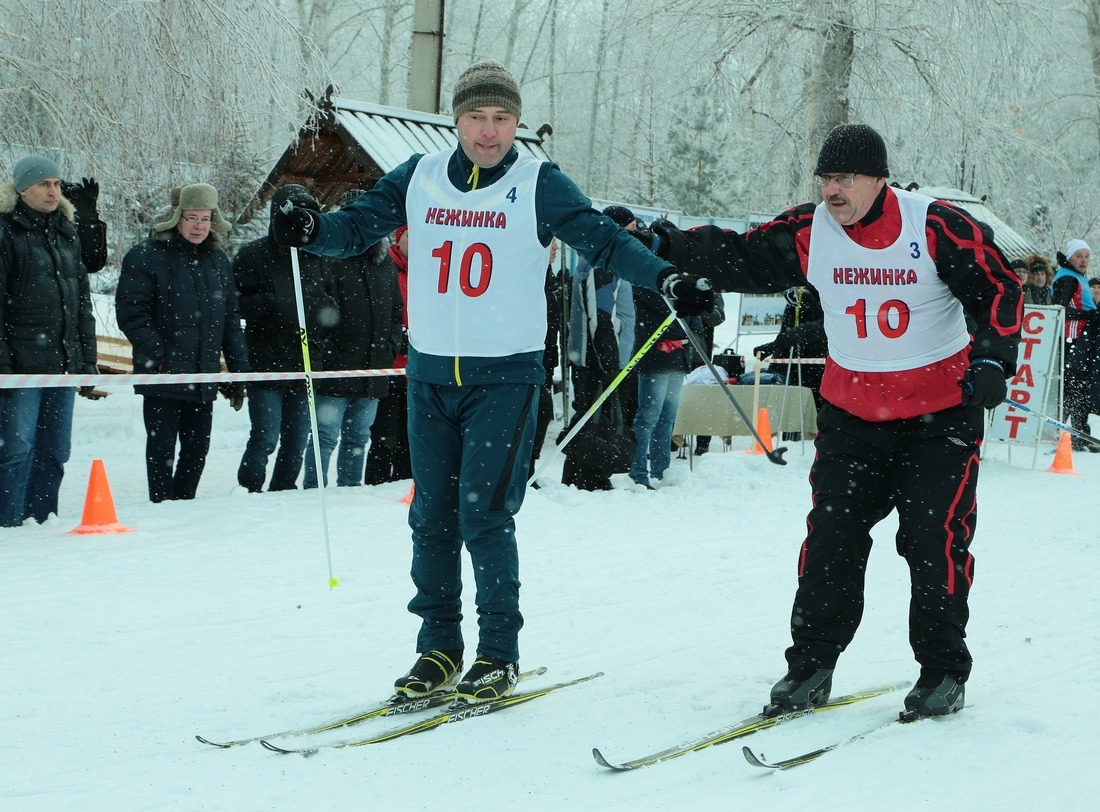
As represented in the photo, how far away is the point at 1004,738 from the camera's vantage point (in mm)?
3504

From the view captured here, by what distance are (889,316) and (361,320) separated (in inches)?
187

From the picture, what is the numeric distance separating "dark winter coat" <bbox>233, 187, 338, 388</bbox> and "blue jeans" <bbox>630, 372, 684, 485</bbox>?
2.48 metres

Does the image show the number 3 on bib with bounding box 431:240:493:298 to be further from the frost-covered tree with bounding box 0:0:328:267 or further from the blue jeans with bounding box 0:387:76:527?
the frost-covered tree with bounding box 0:0:328:267

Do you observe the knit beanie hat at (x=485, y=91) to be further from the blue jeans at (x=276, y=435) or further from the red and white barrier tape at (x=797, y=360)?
the red and white barrier tape at (x=797, y=360)

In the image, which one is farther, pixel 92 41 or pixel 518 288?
pixel 92 41

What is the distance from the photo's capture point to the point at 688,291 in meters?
3.61

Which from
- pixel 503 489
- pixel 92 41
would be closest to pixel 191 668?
pixel 503 489

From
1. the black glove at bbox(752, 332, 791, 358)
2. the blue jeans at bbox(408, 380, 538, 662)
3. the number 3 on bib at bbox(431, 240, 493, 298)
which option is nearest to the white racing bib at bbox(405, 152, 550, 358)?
the number 3 on bib at bbox(431, 240, 493, 298)

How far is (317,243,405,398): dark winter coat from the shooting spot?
7797mm

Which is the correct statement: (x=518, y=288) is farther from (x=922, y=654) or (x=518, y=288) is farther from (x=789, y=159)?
(x=789, y=159)

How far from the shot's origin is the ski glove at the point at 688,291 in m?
3.61

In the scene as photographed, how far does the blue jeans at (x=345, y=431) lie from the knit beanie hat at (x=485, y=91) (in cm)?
414

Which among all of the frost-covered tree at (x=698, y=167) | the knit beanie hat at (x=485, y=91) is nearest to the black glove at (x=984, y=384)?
the knit beanie hat at (x=485, y=91)

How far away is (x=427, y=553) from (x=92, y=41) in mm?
6112
